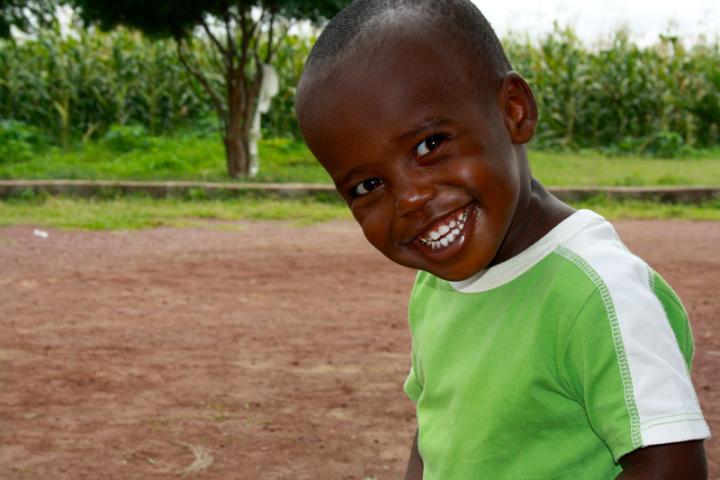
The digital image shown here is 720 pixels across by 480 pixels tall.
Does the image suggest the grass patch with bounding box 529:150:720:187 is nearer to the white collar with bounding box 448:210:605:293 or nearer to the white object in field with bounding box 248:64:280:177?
the white object in field with bounding box 248:64:280:177

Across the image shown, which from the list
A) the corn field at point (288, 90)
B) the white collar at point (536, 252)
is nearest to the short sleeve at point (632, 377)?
the white collar at point (536, 252)

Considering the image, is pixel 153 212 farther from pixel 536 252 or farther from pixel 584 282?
pixel 584 282

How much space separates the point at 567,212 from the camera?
4.67 feet

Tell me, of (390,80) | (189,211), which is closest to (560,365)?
(390,80)

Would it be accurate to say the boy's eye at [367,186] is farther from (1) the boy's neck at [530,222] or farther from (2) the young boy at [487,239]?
(1) the boy's neck at [530,222]

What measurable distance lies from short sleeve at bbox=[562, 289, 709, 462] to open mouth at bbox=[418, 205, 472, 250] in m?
0.21

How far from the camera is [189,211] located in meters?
8.02

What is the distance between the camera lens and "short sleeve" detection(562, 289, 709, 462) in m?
1.17

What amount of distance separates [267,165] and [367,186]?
1057 centimetres

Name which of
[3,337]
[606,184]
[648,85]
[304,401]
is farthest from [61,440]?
[648,85]

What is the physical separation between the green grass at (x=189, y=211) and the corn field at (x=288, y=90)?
16.4ft

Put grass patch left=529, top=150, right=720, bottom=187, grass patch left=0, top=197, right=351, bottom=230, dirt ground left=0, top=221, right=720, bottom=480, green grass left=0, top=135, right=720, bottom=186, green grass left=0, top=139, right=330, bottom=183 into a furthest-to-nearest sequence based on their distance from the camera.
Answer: green grass left=0, top=139, right=330, bottom=183, green grass left=0, top=135, right=720, bottom=186, grass patch left=529, top=150, right=720, bottom=187, grass patch left=0, top=197, right=351, bottom=230, dirt ground left=0, top=221, right=720, bottom=480

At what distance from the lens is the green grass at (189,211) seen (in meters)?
7.45

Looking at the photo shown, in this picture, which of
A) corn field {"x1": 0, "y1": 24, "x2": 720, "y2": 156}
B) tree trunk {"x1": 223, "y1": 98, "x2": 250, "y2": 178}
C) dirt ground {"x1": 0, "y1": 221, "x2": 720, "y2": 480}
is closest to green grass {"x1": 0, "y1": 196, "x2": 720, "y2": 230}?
dirt ground {"x1": 0, "y1": 221, "x2": 720, "y2": 480}
